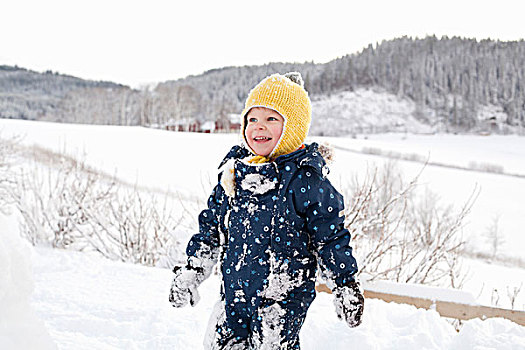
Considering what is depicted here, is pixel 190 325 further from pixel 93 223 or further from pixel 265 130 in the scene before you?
pixel 93 223

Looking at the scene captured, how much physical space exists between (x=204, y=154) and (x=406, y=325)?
3217 centimetres

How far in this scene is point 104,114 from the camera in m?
71.6

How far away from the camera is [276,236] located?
5.10 feet

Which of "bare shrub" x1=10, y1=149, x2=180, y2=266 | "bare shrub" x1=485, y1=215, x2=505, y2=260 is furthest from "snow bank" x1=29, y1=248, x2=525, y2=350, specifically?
"bare shrub" x1=485, y1=215, x2=505, y2=260

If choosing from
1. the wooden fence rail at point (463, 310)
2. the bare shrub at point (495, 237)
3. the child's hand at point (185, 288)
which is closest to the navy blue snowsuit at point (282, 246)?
the child's hand at point (185, 288)

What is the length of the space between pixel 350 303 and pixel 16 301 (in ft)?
3.90

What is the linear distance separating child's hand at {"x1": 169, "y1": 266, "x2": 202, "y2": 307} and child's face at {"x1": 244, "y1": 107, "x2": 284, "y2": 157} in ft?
1.94

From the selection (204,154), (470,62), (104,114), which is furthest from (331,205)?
(470,62)

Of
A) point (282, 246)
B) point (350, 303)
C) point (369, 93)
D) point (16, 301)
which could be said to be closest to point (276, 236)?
point (282, 246)

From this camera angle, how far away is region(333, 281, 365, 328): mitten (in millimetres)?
1465

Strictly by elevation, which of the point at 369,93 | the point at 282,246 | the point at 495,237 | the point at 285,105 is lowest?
the point at 495,237

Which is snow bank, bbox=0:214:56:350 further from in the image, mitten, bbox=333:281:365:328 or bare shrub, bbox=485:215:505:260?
bare shrub, bbox=485:215:505:260

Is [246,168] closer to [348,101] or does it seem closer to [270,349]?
[270,349]

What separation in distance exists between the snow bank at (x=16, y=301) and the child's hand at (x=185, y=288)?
48 cm
